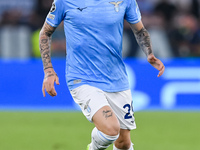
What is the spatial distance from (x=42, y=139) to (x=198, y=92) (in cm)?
527

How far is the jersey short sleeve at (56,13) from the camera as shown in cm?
651

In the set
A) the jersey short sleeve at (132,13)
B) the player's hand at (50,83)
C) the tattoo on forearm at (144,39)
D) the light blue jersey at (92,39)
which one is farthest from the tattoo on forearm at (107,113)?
the jersey short sleeve at (132,13)

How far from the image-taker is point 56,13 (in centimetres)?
654

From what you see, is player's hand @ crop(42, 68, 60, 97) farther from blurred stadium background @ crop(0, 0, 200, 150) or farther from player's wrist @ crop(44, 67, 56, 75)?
blurred stadium background @ crop(0, 0, 200, 150)

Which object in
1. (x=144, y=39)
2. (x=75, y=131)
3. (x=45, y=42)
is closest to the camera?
(x=45, y=42)

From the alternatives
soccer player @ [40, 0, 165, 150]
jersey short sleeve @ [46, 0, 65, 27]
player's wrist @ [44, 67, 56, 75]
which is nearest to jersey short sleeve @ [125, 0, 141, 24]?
soccer player @ [40, 0, 165, 150]

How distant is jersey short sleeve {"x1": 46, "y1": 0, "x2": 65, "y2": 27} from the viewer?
256 inches

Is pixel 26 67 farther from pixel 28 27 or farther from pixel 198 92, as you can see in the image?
pixel 198 92

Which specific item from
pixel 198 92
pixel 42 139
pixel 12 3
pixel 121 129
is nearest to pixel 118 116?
pixel 121 129

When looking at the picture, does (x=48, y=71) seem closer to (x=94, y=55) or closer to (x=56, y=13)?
(x=94, y=55)

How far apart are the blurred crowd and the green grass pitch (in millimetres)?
2283

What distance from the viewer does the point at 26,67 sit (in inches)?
554

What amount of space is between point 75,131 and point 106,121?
4.65 meters

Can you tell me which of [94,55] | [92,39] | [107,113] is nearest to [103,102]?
[107,113]
